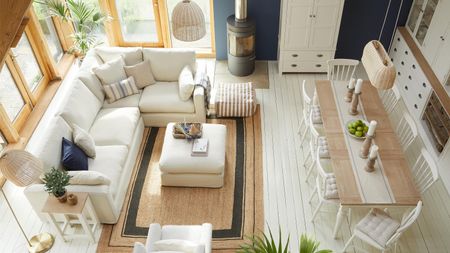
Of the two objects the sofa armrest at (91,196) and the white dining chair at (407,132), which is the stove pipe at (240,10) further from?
the sofa armrest at (91,196)

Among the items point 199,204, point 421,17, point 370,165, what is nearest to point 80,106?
point 199,204

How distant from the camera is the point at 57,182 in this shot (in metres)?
3.79

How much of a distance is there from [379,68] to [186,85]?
8.97ft

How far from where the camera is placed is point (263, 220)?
4441mm

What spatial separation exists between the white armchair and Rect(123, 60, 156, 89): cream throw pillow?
253 centimetres

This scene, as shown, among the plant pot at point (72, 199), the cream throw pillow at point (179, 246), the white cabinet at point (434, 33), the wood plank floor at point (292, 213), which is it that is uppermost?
the white cabinet at point (434, 33)

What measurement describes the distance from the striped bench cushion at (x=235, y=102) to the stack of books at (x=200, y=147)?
0.97 m

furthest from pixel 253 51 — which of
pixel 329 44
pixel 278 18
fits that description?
pixel 329 44

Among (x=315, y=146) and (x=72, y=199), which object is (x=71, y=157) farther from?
(x=315, y=146)

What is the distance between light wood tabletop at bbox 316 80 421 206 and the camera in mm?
3580

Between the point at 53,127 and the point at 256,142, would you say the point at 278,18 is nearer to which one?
the point at 256,142

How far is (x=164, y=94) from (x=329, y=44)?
9.10ft


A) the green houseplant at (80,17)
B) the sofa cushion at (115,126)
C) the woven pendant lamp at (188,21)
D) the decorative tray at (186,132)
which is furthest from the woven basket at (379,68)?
the green houseplant at (80,17)

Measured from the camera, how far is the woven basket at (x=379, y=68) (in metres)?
3.25
